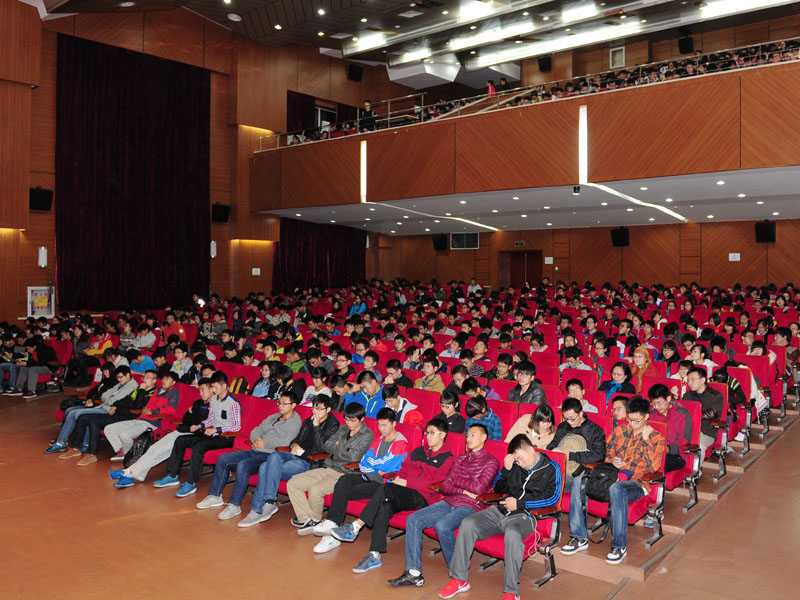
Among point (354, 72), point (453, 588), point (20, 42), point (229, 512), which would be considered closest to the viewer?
point (453, 588)

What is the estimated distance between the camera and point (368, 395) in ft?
21.2

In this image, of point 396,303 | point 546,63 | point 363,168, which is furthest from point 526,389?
point 546,63

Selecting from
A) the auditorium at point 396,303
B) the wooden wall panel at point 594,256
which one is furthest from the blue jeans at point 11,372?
the wooden wall panel at point 594,256

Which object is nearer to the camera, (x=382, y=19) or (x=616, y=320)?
(x=616, y=320)

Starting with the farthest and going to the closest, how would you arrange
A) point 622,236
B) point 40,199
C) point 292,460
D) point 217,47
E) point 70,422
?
point 622,236 < point 217,47 < point 40,199 < point 70,422 < point 292,460

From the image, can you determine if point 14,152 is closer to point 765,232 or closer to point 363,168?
point 363,168

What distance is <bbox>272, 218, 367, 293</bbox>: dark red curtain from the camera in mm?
19875

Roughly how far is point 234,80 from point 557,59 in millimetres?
9693

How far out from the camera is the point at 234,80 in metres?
17.9

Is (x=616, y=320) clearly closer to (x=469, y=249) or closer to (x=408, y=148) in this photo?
(x=408, y=148)

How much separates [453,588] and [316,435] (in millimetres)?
2040

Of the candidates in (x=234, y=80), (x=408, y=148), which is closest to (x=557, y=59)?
(x=408, y=148)

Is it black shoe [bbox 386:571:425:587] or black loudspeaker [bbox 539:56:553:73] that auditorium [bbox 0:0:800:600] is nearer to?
black shoe [bbox 386:571:425:587]

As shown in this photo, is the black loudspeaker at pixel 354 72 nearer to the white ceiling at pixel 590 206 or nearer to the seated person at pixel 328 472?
the white ceiling at pixel 590 206
